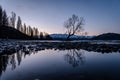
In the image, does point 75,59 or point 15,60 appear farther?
point 75,59

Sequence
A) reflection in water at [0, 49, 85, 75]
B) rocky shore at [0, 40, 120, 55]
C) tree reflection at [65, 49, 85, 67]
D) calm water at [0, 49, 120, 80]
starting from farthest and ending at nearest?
1. rocky shore at [0, 40, 120, 55]
2. tree reflection at [65, 49, 85, 67]
3. reflection in water at [0, 49, 85, 75]
4. calm water at [0, 49, 120, 80]

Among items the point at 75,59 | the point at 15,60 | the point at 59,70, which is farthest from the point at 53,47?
the point at 59,70

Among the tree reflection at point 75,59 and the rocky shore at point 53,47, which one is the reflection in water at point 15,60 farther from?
the rocky shore at point 53,47

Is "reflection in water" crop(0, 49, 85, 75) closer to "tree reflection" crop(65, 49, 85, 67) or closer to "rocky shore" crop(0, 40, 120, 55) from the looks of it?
"tree reflection" crop(65, 49, 85, 67)

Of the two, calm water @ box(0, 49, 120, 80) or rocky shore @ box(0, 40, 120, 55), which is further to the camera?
rocky shore @ box(0, 40, 120, 55)

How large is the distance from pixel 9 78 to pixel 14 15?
96422 millimetres

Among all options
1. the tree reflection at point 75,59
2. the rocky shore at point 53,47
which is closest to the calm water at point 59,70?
the tree reflection at point 75,59

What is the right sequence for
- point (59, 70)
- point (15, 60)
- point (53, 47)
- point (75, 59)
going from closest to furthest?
point (59, 70)
point (15, 60)
point (75, 59)
point (53, 47)

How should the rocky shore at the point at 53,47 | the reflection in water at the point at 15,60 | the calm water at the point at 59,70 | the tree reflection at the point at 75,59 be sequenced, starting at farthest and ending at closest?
the rocky shore at the point at 53,47 → the tree reflection at the point at 75,59 → the reflection in water at the point at 15,60 → the calm water at the point at 59,70

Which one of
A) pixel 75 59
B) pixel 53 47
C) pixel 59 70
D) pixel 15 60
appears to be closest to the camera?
pixel 59 70

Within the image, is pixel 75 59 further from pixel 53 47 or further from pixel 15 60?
pixel 53 47

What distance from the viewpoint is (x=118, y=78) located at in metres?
6.77

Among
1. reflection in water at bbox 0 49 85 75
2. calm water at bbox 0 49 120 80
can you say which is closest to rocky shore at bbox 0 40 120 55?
reflection in water at bbox 0 49 85 75

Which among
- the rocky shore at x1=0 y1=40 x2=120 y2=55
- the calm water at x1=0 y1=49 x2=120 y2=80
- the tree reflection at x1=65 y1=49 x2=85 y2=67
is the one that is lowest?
the tree reflection at x1=65 y1=49 x2=85 y2=67
